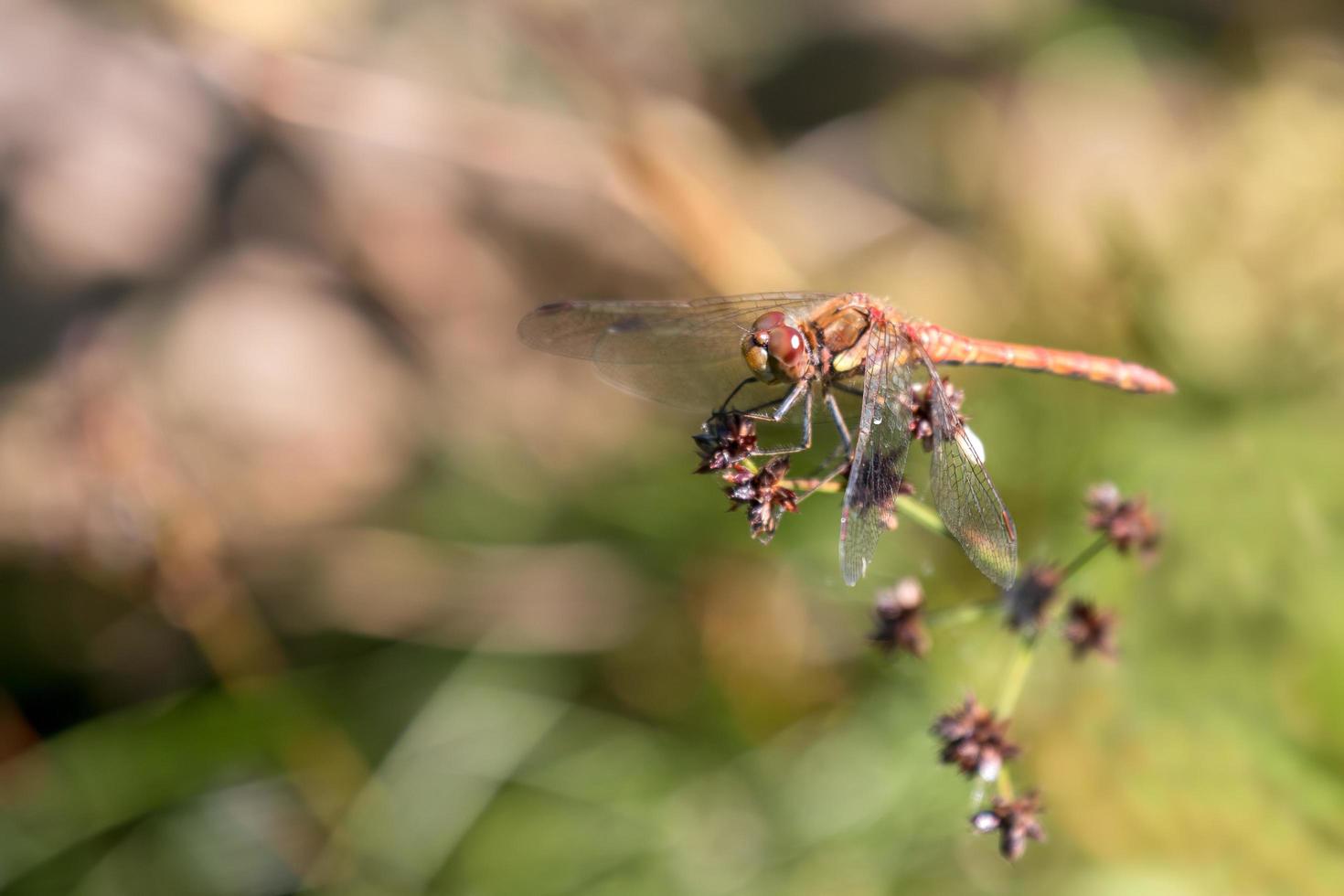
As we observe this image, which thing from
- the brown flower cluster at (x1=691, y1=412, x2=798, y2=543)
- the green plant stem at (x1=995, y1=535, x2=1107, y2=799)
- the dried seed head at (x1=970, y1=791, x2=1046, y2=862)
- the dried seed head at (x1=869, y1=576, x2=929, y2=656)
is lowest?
the dried seed head at (x1=970, y1=791, x2=1046, y2=862)

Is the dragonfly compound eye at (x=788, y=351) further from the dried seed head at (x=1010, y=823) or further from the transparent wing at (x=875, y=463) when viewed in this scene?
the dried seed head at (x=1010, y=823)

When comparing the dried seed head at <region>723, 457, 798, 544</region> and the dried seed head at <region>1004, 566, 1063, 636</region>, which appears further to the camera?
the dried seed head at <region>1004, 566, 1063, 636</region>

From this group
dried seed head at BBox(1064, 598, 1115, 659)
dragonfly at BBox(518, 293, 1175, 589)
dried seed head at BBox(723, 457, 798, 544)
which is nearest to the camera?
dried seed head at BBox(723, 457, 798, 544)

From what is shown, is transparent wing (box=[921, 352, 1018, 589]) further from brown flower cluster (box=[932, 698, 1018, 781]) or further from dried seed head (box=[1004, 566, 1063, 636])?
brown flower cluster (box=[932, 698, 1018, 781])

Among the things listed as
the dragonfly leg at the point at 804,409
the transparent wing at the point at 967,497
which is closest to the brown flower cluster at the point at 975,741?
the transparent wing at the point at 967,497

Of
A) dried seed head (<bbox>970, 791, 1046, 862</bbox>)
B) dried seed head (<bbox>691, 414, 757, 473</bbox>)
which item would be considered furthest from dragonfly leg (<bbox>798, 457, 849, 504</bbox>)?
dried seed head (<bbox>970, 791, 1046, 862</bbox>)
